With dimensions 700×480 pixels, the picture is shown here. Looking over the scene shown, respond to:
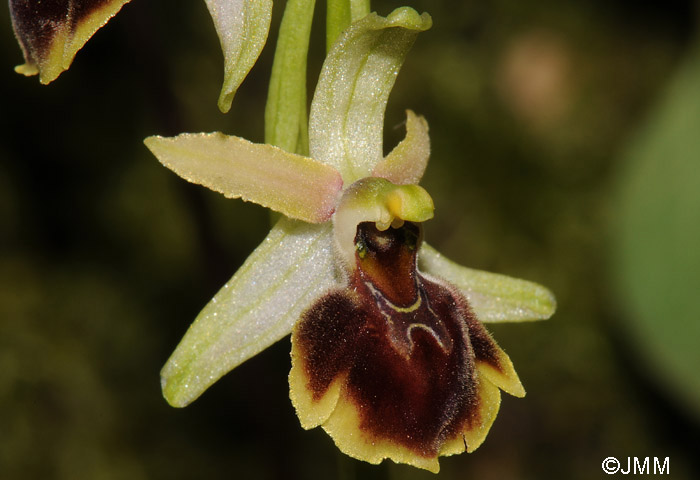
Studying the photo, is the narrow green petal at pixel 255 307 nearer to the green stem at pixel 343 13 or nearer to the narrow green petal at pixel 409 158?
the narrow green petal at pixel 409 158

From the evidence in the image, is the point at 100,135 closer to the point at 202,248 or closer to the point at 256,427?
the point at 202,248

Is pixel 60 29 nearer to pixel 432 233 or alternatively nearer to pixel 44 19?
pixel 44 19

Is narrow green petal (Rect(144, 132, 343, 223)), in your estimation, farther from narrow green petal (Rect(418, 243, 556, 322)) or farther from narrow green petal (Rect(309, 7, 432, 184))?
narrow green petal (Rect(418, 243, 556, 322))

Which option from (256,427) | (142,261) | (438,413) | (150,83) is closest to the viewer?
(438,413)

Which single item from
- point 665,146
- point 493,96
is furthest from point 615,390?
point 493,96

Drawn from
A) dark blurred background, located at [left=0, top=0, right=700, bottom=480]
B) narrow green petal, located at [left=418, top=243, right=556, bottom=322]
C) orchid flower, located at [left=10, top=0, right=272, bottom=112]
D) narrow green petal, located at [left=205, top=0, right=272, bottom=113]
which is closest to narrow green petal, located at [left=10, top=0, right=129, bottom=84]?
orchid flower, located at [left=10, top=0, right=272, bottom=112]

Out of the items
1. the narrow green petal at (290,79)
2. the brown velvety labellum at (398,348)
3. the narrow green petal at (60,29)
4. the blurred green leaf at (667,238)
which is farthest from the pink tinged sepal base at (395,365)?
the blurred green leaf at (667,238)

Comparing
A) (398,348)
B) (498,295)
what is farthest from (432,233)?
(398,348)
